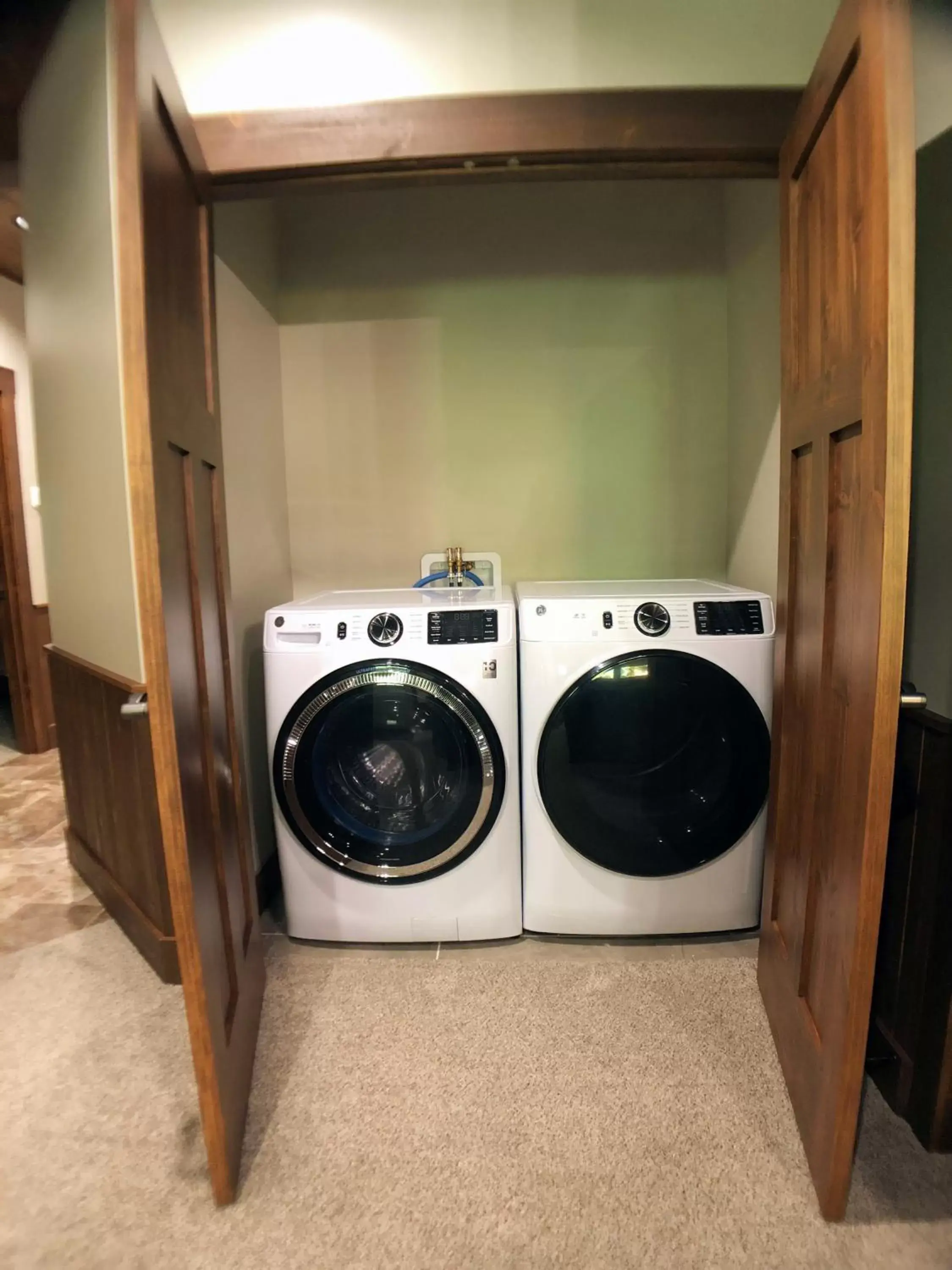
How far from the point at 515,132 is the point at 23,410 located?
10.2ft

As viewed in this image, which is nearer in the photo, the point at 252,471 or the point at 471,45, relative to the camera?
the point at 471,45

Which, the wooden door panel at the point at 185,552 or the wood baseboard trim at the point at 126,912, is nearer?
the wooden door panel at the point at 185,552

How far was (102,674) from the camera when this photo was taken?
1663 millimetres

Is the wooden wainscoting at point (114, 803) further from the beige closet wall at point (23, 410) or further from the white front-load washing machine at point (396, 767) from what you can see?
the beige closet wall at point (23, 410)

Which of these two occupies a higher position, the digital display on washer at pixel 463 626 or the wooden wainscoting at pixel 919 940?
the digital display on washer at pixel 463 626

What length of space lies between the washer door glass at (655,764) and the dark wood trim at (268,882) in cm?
92

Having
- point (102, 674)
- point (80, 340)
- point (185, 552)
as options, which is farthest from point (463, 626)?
point (80, 340)

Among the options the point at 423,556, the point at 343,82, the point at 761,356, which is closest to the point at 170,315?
the point at 343,82

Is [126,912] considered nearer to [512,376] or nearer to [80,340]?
[80,340]

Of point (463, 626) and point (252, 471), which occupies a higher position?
point (252, 471)

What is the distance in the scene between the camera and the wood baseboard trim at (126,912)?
1.65 m

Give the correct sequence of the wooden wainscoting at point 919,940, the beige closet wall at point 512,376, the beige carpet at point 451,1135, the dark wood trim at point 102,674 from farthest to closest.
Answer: the beige closet wall at point 512,376 < the dark wood trim at point 102,674 < the wooden wainscoting at point 919,940 < the beige carpet at point 451,1135

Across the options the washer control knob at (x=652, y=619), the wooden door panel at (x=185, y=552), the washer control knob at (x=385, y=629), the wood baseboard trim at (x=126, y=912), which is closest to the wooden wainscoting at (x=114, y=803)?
the wood baseboard trim at (x=126, y=912)

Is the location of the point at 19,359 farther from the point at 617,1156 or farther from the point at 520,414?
the point at 617,1156
